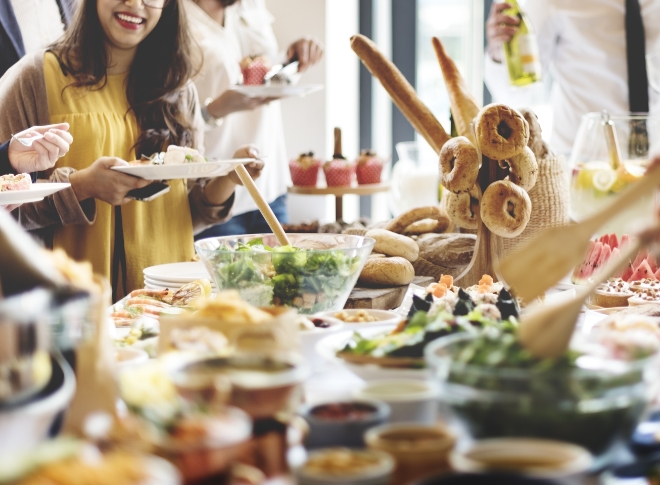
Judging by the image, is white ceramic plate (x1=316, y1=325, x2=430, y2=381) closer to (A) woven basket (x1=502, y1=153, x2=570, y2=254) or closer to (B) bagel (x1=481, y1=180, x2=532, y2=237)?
(B) bagel (x1=481, y1=180, x2=532, y2=237)

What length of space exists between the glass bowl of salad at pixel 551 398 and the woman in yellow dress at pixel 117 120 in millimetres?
1692

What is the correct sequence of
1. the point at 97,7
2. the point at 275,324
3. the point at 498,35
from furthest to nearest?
the point at 498,35 < the point at 97,7 < the point at 275,324

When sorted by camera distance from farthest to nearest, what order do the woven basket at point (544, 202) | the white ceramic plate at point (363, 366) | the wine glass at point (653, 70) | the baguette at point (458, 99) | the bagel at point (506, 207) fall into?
the wine glass at point (653, 70) < the baguette at point (458, 99) < the woven basket at point (544, 202) < the bagel at point (506, 207) < the white ceramic plate at point (363, 366)

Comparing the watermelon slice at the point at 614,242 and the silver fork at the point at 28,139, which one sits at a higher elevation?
the silver fork at the point at 28,139

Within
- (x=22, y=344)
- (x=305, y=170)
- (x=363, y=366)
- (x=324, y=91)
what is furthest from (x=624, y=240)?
(x=324, y=91)

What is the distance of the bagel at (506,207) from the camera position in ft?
5.76

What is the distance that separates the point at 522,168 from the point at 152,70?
137cm

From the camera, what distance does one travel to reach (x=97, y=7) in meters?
2.42

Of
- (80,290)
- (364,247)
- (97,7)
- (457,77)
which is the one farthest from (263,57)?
(80,290)

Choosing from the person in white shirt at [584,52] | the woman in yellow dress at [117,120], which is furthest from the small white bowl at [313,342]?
the person in white shirt at [584,52]

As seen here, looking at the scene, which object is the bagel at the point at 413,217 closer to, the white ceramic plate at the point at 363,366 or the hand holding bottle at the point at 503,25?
the hand holding bottle at the point at 503,25

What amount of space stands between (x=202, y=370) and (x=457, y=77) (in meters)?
1.61

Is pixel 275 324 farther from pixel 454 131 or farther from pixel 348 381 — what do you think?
pixel 454 131

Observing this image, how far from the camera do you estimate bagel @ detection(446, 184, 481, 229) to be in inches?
73.7
